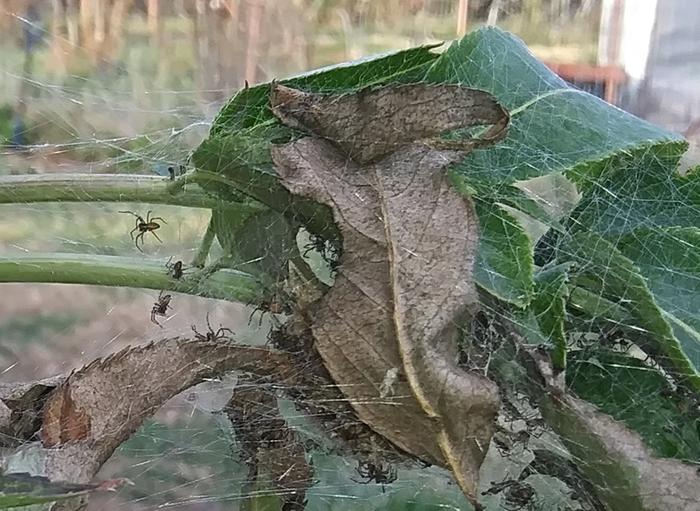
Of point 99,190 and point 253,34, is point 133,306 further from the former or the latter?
point 253,34

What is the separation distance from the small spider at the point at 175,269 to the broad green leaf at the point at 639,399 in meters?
0.12

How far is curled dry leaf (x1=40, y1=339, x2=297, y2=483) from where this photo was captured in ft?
0.71

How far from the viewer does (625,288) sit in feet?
0.78

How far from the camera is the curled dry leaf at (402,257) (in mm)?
214

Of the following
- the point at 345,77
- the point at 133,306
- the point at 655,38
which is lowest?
the point at 655,38

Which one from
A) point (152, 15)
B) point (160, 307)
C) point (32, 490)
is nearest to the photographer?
point (32, 490)

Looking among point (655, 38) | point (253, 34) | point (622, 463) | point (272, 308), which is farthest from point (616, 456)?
point (655, 38)

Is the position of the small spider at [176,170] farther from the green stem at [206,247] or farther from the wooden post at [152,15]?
the wooden post at [152,15]

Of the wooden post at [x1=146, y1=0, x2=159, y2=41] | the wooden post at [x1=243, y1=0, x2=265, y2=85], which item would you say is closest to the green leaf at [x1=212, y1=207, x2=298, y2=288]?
the wooden post at [x1=243, y1=0, x2=265, y2=85]

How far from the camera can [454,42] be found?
A: 257 mm

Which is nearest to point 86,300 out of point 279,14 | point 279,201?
point 279,201

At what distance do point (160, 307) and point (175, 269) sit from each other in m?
0.04

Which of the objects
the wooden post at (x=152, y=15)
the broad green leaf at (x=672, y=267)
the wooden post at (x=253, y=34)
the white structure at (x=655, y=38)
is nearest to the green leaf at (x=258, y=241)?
the broad green leaf at (x=672, y=267)

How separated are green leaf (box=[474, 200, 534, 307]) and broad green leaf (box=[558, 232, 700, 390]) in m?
0.02
